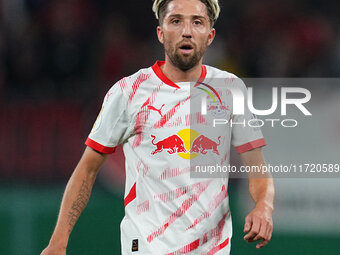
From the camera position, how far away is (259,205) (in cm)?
239

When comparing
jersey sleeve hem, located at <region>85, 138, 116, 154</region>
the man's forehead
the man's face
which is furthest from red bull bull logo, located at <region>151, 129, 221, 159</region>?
the man's forehead

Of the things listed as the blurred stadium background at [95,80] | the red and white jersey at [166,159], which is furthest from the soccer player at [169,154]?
→ the blurred stadium background at [95,80]

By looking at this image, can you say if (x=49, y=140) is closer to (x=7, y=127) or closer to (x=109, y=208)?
(x=7, y=127)

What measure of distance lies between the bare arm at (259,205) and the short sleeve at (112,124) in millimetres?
544

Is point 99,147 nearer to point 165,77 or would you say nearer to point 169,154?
point 169,154

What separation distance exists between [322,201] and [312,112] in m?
0.84

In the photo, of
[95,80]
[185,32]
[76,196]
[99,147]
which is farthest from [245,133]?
[95,80]

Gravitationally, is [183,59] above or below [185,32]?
below

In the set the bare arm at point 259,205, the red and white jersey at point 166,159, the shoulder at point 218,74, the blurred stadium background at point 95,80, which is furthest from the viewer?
the blurred stadium background at point 95,80

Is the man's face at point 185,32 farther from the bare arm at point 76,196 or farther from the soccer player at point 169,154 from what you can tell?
the bare arm at point 76,196

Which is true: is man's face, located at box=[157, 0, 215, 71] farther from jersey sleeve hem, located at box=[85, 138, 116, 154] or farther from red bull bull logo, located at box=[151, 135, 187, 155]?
jersey sleeve hem, located at box=[85, 138, 116, 154]

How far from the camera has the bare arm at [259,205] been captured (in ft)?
7.29

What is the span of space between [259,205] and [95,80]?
13.1 ft

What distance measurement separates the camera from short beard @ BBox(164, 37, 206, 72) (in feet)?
8.53
